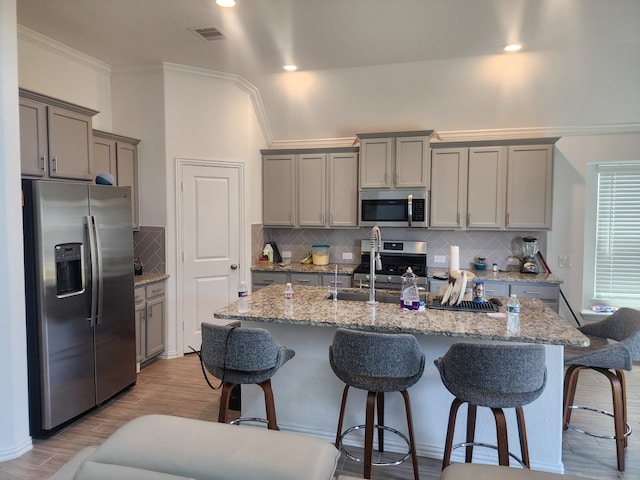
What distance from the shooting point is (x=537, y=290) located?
422cm

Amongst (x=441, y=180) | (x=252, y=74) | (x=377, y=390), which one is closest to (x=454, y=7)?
(x=441, y=180)

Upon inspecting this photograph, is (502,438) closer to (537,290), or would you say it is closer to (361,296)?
(361,296)

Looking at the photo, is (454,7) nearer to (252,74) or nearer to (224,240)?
(252,74)

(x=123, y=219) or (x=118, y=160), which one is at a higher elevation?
(x=118, y=160)

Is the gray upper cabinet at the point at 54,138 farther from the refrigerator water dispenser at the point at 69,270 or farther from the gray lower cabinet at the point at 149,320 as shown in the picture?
the gray lower cabinet at the point at 149,320

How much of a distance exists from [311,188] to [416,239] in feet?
4.79

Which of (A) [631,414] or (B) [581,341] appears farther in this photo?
(A) [631,414]

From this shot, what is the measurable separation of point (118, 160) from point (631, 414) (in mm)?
5052

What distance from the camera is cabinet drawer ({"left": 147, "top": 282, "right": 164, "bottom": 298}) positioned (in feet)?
13.2

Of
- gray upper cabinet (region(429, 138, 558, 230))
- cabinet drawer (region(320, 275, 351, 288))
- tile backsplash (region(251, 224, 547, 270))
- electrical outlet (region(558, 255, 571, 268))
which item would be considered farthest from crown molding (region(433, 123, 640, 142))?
cabinet drawer (region(320, 275, 351, 288))

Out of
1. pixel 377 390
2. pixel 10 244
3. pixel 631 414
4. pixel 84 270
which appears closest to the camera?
pixel 377 390

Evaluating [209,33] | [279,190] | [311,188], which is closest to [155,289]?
[279,190]

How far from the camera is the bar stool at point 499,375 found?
1.87 meters

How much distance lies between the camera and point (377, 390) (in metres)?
2.11
